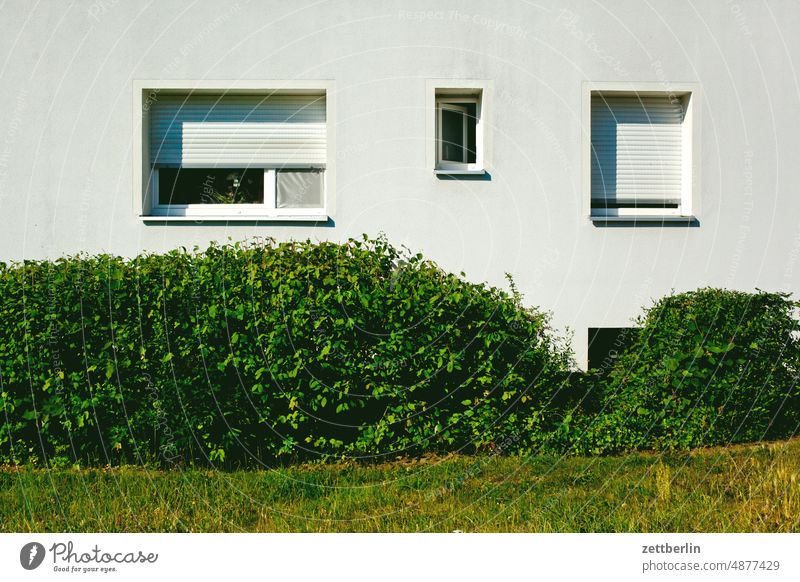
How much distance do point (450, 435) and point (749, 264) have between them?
5213 mm

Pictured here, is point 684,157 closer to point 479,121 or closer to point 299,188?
point 479,121

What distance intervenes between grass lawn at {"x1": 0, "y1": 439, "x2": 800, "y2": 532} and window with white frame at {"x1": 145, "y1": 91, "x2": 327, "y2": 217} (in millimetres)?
4270

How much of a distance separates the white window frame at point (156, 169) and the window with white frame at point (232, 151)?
3 centimetres

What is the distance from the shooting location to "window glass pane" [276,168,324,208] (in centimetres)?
1009

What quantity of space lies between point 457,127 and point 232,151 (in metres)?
2.88

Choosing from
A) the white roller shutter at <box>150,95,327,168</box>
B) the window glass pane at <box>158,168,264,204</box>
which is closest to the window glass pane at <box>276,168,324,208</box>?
the white roller shutter at <box>150,95,327,168</box>

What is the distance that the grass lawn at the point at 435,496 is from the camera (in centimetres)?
539

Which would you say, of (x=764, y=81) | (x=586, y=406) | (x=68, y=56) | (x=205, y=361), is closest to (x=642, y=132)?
(x=764, y=81)

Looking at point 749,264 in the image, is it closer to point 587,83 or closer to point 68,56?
point 587,83

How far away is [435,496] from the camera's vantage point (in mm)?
6051

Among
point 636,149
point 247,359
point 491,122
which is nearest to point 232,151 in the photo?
point 491,122

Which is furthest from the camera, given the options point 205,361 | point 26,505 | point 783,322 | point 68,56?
point 68,56

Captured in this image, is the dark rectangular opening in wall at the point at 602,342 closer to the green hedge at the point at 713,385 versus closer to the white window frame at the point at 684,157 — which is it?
the white window frame at the point at 684,157

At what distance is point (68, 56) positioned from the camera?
980 cm
